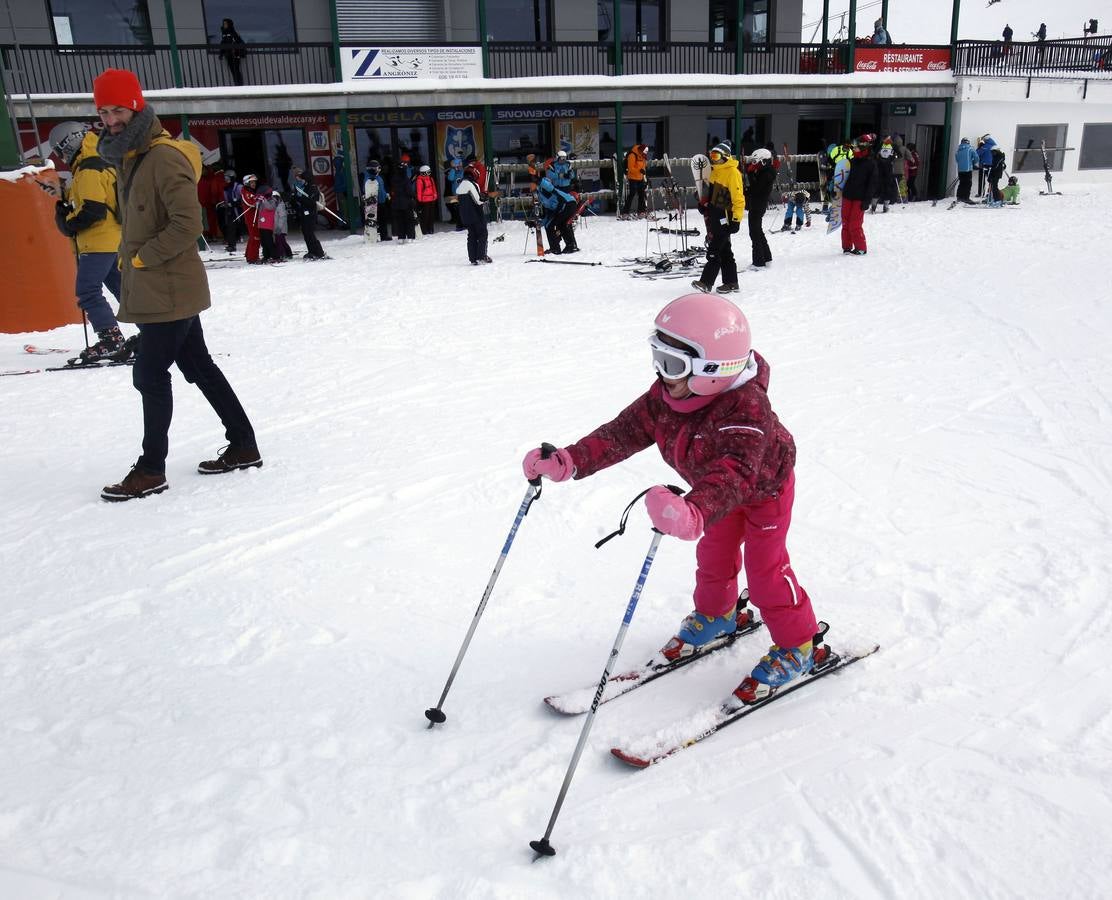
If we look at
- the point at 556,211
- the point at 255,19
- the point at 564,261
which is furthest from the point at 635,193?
the point at 255,19

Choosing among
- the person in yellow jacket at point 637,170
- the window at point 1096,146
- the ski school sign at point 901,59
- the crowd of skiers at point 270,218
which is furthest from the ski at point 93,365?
the window at point 1096,146

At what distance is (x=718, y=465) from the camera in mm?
2221

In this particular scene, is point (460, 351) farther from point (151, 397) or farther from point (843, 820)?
point (843, 820)

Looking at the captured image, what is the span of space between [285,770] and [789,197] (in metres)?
14.7

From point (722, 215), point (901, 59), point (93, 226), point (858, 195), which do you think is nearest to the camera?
point (93, 226)

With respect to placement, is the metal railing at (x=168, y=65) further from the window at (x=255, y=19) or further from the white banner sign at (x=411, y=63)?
the window at (x=255, y=19)

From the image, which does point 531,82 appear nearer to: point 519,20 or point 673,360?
point 519,20

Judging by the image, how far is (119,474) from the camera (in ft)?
14.8

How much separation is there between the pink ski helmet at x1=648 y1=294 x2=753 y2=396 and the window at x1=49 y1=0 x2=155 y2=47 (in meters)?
18.4

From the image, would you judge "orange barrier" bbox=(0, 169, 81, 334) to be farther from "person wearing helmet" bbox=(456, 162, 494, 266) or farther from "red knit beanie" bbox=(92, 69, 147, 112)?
"person wearing helmet" bbox=(456, 162, 494, 266)

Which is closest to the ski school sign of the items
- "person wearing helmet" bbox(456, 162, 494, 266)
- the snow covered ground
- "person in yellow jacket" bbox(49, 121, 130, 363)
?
"person wearing helmet" bbox(456, 162, 494, 266)

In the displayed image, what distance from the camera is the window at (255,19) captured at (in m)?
17.8

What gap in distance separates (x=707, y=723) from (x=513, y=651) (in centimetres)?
74

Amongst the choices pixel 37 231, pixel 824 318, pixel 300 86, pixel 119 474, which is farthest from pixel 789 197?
pixel 119 474
